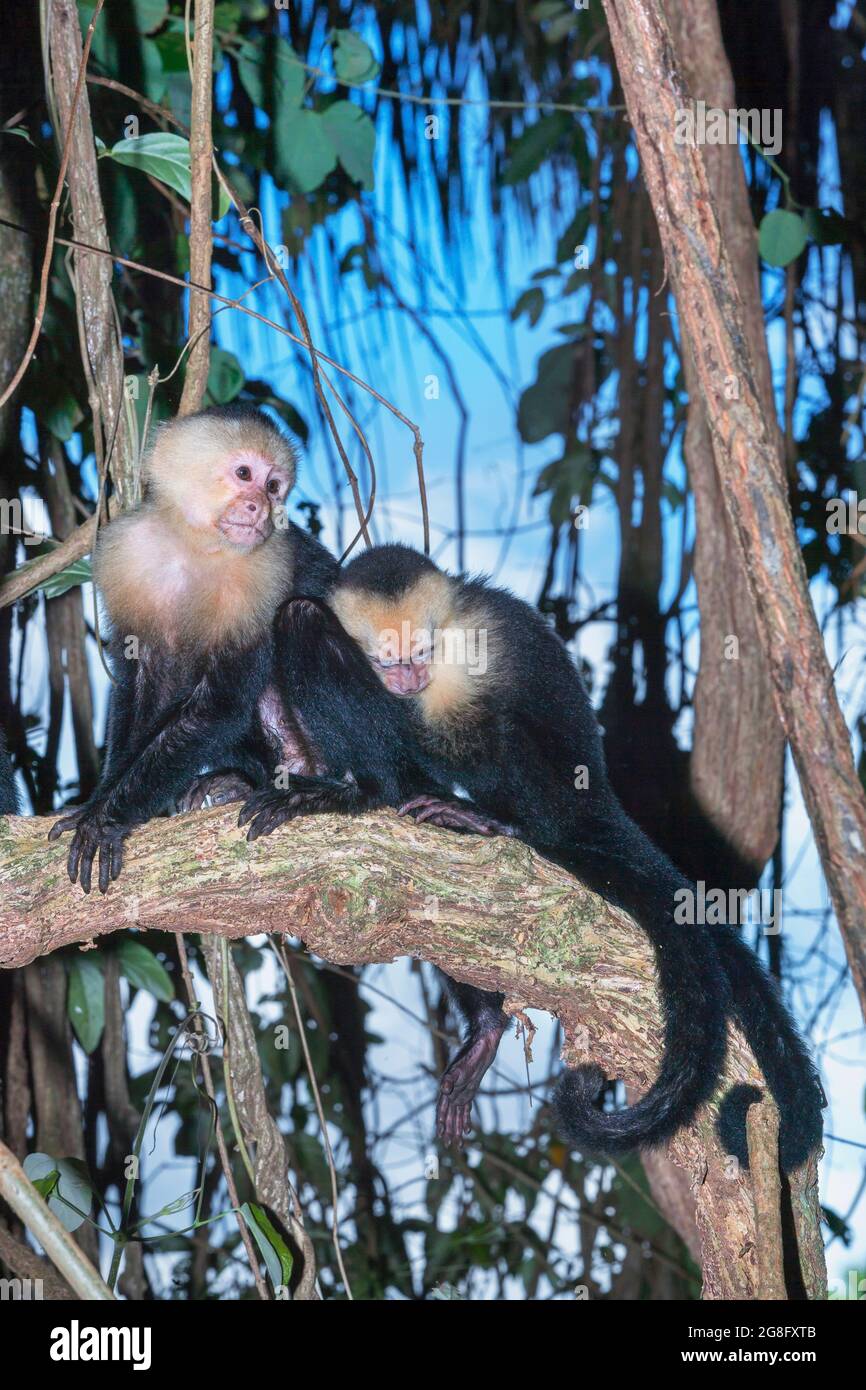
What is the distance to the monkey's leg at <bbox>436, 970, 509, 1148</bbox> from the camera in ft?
7.83

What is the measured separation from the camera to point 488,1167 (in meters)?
4.27

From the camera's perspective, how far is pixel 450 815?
212 centimetres

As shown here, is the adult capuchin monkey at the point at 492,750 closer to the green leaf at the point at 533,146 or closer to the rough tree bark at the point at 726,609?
the rough tree bark at the point at 726,609

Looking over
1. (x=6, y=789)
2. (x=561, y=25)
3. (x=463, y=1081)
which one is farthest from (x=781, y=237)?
(x=6, y=789)

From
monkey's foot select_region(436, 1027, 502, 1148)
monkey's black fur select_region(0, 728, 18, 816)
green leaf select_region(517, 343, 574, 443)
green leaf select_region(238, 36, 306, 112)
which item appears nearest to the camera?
monkey's black fur select_region(0, 728, 18, 816)

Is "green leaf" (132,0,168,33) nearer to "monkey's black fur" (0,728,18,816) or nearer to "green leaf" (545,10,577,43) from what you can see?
"monkey's black fur" (0,728,18,816)

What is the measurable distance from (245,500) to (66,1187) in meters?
1.24

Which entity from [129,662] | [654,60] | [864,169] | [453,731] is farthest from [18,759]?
[864,169]

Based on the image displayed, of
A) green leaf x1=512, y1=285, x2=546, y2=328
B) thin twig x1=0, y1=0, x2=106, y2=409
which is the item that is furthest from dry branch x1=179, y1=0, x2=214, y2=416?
green leaf x1=512, y1=285, x2=546, y2=328

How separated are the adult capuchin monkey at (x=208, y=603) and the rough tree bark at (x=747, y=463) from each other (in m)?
0.82

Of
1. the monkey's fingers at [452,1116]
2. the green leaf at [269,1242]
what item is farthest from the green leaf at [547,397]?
the green leaf at [269,1242]

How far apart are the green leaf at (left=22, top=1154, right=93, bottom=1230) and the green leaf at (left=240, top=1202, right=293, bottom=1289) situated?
0.29 metres

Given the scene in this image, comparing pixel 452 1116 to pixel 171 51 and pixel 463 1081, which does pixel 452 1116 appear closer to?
pixel 463 1081

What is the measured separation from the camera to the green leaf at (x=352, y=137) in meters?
2.70
